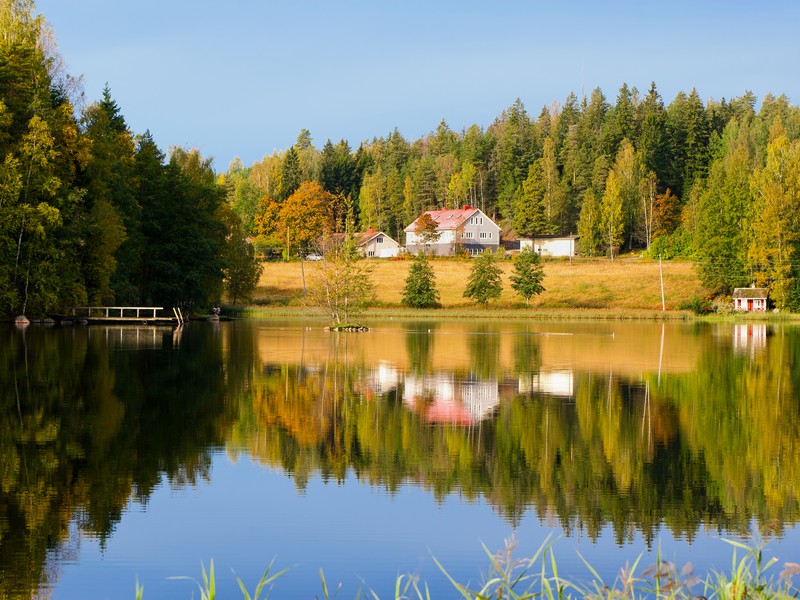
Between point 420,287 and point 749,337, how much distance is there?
38.2 meters

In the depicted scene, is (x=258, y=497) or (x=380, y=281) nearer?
(x=258, y=497)

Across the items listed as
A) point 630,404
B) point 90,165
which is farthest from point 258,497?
point 90,165

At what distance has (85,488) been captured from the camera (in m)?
13.7

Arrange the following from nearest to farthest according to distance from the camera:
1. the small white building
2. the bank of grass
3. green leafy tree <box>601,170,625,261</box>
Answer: the bank of grass, the small white building, green leafy tree <box>601,170,625,261</box>

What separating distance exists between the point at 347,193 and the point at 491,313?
295 feet

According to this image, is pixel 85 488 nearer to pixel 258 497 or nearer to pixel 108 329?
pixel 258 497

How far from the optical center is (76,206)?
196 feet

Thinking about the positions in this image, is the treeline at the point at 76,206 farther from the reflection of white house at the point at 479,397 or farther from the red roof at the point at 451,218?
the red roof at the point at 451,218

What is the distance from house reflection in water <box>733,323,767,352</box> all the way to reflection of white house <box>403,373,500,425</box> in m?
21.9

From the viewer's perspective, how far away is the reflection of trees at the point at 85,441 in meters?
11.3

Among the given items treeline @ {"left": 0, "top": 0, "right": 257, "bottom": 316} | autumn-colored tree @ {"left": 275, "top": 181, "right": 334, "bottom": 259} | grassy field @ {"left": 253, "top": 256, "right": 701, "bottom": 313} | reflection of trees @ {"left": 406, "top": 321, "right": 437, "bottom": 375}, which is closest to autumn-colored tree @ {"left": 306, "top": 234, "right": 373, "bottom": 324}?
reflection of trees @ {"left": 406, "top": 321, "right": 437, "bottom": 375}

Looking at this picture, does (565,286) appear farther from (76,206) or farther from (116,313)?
(76,206)

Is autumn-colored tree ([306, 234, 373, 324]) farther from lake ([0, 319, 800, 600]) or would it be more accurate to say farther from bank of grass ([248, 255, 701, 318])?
lake ([0, 319, 800, 600])

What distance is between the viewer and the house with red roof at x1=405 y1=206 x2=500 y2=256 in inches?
5310
